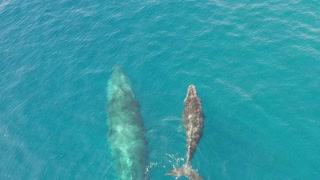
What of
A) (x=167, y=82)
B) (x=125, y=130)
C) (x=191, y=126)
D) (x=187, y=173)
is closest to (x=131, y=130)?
(x=125, y=130)

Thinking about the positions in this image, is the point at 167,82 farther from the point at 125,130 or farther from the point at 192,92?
the point at 125,130

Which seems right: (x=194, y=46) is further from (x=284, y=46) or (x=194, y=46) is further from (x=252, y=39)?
(x=284, y=46)

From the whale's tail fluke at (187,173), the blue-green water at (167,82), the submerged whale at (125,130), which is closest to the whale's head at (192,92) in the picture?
the blue-green water at (167,82)

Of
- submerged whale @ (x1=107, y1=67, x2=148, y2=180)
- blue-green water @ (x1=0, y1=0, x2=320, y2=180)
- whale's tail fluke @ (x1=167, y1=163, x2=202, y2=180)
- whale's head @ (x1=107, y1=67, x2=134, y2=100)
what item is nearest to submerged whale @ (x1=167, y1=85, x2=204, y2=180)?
whale's tail fluke @ (x1=167, y1=163, x2=202, y2=180)

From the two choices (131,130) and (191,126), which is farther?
(131,130)

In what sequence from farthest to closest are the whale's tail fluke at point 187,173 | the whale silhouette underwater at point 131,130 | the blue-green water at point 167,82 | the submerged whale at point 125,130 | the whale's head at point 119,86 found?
the whale's head at point 119,86 → the blue-green water at point 167,82 → the submerged whale at point 125,130 → the whale silhouette underwater at point 131,130 → the whale's tail fluke at point 187,173

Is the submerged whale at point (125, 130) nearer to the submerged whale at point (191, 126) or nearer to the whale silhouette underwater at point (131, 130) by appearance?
the whale silhouette underwater at point (131, 130)

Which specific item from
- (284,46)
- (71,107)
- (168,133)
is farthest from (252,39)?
(71,107)
